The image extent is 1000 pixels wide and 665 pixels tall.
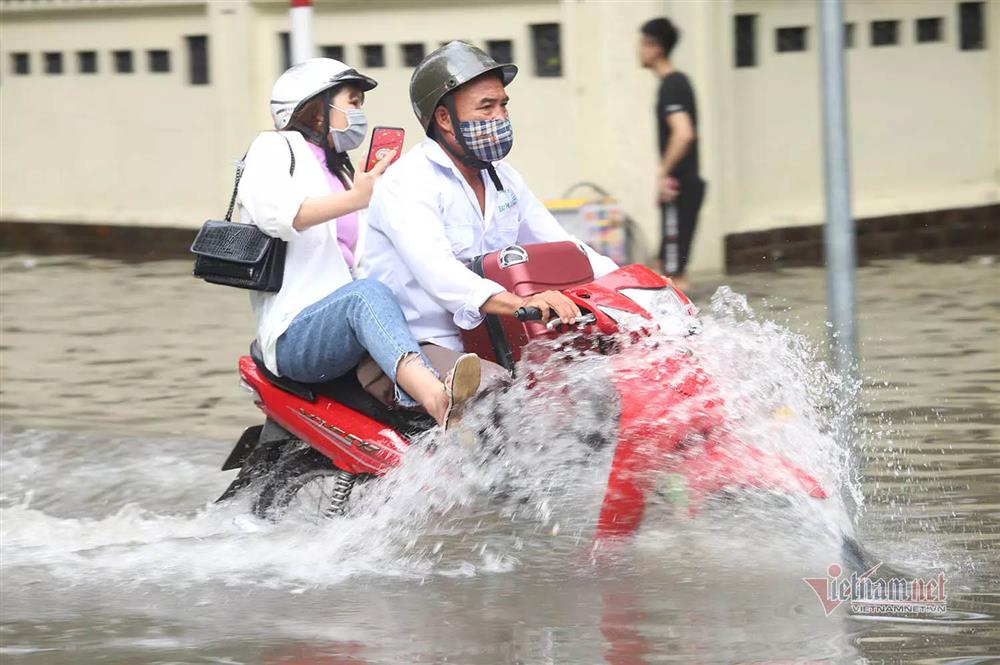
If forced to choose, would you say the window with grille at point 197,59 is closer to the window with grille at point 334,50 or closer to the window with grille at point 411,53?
the window with grille at point 334,50

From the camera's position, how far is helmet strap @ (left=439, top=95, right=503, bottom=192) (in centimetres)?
585

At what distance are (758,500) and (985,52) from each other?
9.58 m

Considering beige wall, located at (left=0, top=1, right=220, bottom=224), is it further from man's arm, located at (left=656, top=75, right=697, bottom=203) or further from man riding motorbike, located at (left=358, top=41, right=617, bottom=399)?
man riding motorbike, located at (left=358, top=41, right=617, bottom=399)

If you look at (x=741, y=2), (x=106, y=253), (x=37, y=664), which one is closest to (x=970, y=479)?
(x=37, y=664)

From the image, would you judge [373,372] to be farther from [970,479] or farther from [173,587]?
[970,479]

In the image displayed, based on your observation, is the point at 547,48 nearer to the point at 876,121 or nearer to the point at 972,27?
the point at 876,121

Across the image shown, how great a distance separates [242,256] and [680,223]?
5735 mm

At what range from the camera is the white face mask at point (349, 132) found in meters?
6.32

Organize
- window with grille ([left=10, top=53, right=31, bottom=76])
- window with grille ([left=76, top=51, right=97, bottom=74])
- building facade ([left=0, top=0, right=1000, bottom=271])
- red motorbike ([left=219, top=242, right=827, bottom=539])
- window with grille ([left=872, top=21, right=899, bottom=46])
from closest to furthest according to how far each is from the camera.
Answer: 1. red motorbike ([left=219, top=242, right=827, bottom=539])
2. building facade ([left=0, top=0, right=1000, bottom=271])
3. window with grille ([left=872, top=21, right=899, bottom=46])
4. window with grille ([left=76, top=51, right=97, bottom=74])
5. window with grille ([left=10, top=53, right=31, bottom=76])

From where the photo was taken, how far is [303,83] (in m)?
6.28

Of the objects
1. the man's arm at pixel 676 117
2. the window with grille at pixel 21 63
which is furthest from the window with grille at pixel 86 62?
the man's arm at pixel 676 117

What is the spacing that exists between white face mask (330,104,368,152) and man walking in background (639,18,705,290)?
492 cm

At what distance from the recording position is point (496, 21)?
13320 mm

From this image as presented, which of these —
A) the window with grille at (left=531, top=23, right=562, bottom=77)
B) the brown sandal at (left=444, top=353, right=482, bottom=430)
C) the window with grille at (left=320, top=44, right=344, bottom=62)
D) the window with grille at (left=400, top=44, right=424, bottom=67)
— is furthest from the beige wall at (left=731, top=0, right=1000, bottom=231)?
the brown sandal at (left=444, top=353, right=482, bottom=430)
